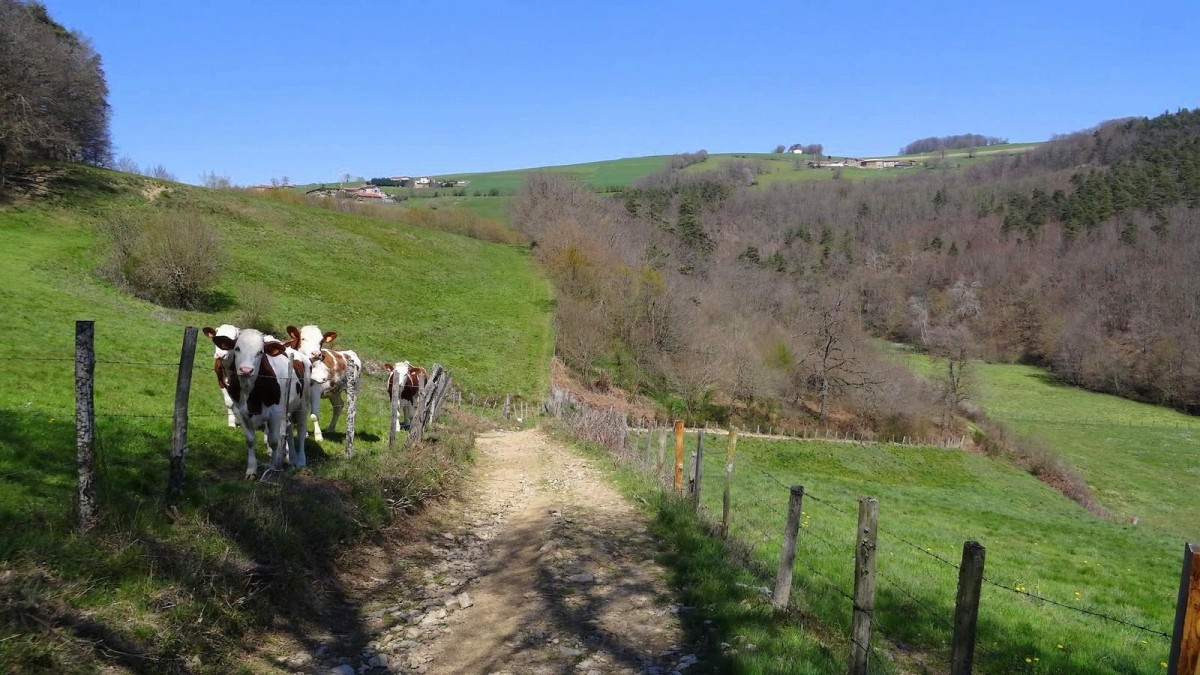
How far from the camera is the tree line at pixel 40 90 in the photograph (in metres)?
39.7

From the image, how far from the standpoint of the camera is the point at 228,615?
5387 mm

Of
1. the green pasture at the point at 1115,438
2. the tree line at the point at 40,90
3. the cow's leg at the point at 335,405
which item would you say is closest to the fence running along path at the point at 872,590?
the cow's leg at the point at 335,405

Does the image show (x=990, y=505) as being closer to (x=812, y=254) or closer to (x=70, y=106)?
(x=70, y=106)

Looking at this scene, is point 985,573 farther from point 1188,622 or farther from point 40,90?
point 40,90

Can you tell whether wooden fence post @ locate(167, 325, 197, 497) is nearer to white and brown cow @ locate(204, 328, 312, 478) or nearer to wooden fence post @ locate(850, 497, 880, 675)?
white and brown cow @ locate(204, 328, 312, 478)

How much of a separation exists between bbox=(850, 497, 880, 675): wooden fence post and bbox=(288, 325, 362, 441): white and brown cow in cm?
913

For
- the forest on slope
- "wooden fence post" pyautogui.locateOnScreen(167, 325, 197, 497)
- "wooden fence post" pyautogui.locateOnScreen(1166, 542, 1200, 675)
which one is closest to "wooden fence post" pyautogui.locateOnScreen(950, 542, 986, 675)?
"wooden fence post" pyautogui.locateOnScreen(1166, 542, 1200, 675)

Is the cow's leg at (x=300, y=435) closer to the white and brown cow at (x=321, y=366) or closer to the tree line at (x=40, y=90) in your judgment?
the white and brown cow at (x=321, y=366)

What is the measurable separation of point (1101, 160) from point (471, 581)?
193585 millimetres

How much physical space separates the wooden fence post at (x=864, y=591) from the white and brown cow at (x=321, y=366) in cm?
913

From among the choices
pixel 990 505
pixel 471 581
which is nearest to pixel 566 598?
pixel 471 581

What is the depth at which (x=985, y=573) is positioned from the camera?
14.0 meters

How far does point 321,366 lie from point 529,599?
8039mm

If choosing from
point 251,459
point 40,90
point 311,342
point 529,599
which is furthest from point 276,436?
point 40,90
